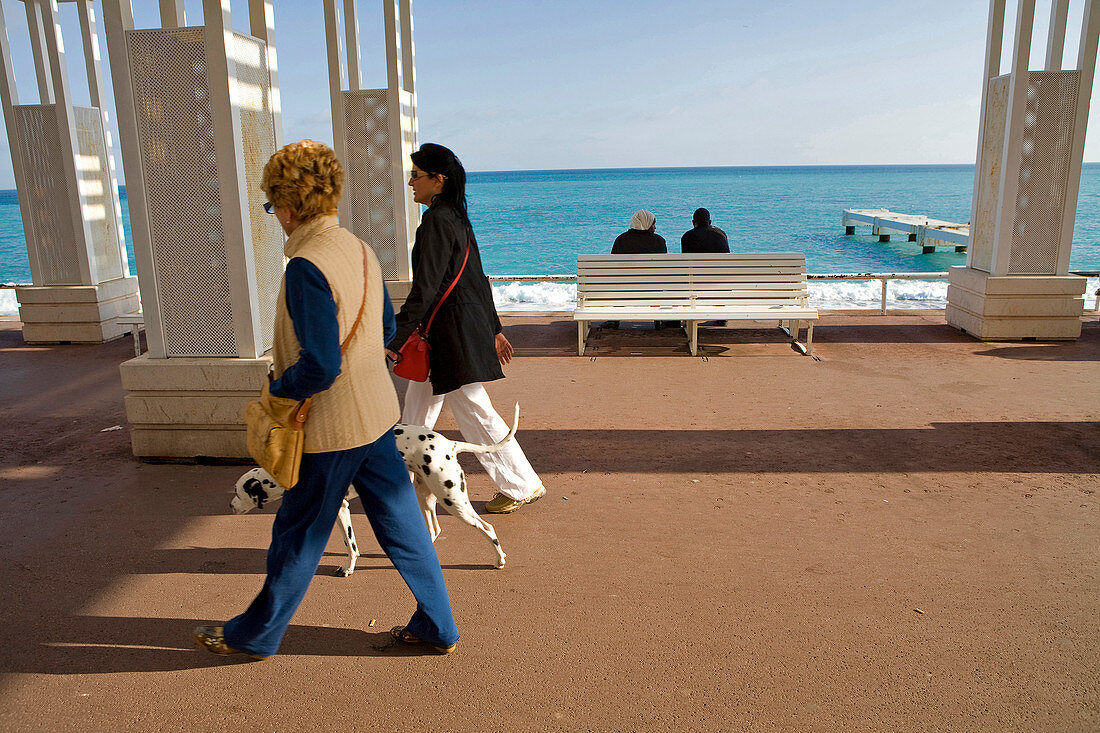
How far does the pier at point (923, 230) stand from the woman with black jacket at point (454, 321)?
2814cm

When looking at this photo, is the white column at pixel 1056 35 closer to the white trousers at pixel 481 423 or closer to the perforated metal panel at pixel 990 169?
the perforated metal panel at pixel 990 169

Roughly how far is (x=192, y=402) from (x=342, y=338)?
3129 mm

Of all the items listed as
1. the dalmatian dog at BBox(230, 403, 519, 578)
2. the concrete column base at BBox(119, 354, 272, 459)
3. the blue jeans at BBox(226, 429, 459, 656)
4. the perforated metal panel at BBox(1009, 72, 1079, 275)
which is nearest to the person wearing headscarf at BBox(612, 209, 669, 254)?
the perforated metal panel at BBox(1009, 72, 1079, 275)

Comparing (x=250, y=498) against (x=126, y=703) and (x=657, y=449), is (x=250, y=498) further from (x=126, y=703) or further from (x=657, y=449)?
(x=657, y=449)

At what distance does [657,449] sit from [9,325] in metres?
9.82

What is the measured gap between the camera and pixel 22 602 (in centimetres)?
359

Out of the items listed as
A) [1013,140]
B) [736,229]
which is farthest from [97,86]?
[736,229]

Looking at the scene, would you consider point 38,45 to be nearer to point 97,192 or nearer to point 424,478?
point 97,192

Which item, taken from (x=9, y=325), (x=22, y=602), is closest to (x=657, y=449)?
(x=22, y=602)

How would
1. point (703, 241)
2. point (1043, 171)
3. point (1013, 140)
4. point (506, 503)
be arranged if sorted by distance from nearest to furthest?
1. point (506, 503)
2. point (1013, 140)
3. point (1043, 171)
4. point (703, 241)

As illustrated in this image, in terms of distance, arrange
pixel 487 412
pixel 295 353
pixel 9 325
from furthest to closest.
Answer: pixel 9 325 → pixel 487 412 → pixel 295 353

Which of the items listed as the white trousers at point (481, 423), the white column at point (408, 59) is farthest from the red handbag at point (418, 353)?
the white column at point (408, 59)

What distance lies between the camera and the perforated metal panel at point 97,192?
945 cm

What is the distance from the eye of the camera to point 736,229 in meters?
54.0
